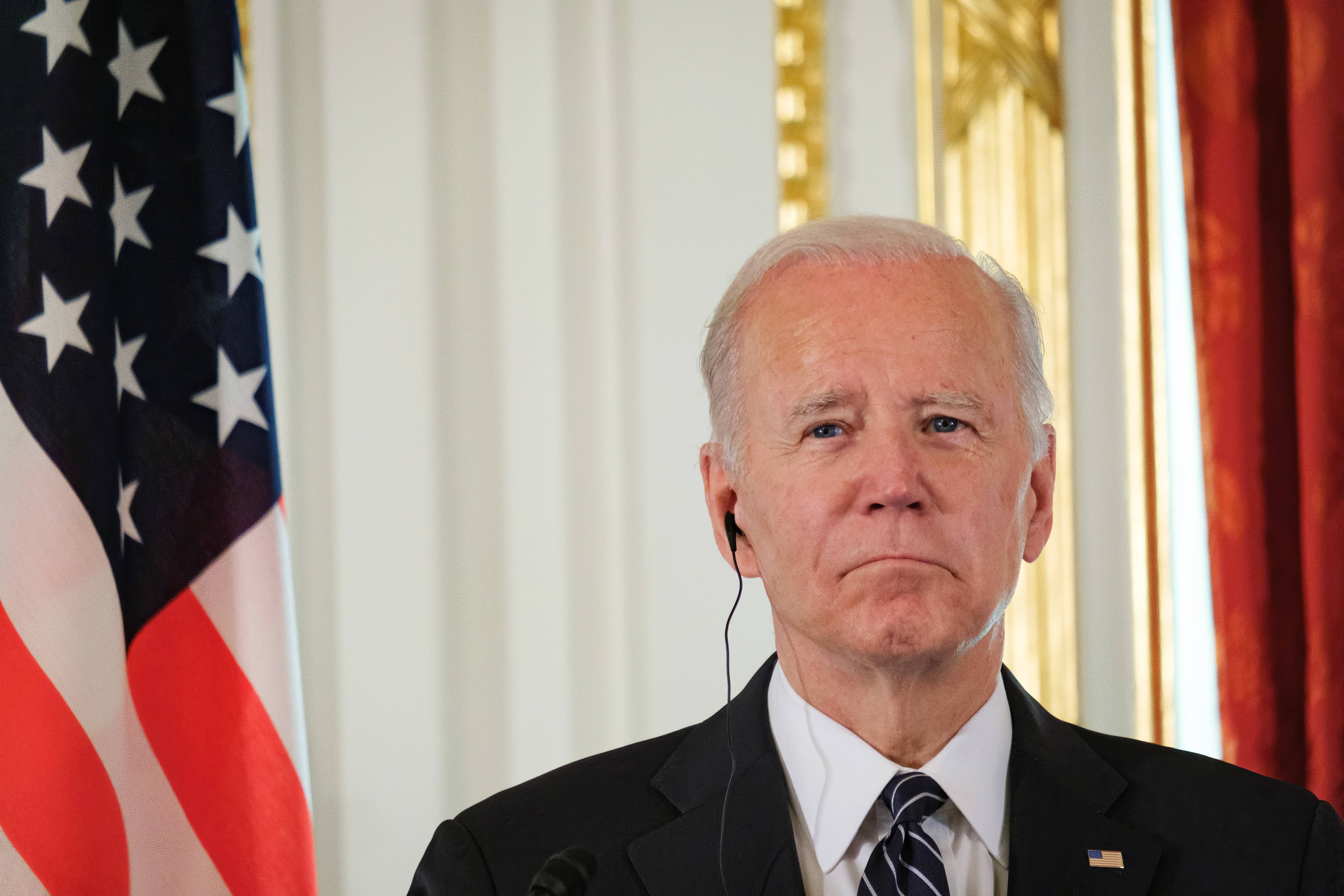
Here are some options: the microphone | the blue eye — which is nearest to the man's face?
the blue eye

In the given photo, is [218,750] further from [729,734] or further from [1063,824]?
[1063,824]

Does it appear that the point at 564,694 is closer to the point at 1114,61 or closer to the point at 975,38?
the point at 975,38

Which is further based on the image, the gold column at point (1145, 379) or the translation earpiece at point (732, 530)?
the gold column at point (1145, 379)

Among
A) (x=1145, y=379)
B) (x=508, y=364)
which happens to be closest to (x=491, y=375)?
(x=508, y=364)

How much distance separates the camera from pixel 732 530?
5.29 feet

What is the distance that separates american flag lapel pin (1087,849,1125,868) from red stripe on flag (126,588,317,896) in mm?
1513

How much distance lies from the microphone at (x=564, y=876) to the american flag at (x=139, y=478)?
1.33 m

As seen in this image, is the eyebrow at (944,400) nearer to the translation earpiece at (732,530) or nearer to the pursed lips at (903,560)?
the pursed lips at (903,560)

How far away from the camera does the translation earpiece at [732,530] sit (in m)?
1.60

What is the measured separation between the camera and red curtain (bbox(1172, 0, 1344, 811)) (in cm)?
250

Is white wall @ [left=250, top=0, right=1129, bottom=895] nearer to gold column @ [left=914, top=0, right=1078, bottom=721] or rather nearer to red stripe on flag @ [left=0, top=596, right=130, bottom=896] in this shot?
gold column @ [left=914, top=0, right=1078, bottom=721]

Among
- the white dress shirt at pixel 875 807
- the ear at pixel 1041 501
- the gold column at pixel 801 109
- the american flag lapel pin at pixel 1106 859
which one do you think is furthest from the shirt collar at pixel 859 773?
the gold column at pixel 801 109

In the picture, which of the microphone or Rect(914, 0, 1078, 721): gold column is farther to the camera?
Rect(914, 0, 1078, 721): gold column

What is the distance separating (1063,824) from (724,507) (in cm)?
61
